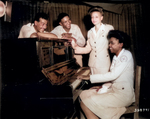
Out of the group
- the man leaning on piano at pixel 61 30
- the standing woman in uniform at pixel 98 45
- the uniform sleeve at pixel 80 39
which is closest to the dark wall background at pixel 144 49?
the man leaning on piano at pixel 61 30

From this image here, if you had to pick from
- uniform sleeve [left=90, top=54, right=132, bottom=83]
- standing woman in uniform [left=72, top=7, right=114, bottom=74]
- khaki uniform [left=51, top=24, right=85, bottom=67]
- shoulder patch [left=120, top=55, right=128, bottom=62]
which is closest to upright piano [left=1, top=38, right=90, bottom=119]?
uniform sleeve [left=90, top=54, right=132, bottom=83]

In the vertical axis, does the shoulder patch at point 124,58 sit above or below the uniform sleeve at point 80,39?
below

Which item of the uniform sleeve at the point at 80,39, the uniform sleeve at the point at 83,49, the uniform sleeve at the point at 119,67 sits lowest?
the uniform sleeve at the point at 119,67

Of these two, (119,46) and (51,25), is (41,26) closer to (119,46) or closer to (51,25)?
(51,25)

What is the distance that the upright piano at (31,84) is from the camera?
5.87 ft

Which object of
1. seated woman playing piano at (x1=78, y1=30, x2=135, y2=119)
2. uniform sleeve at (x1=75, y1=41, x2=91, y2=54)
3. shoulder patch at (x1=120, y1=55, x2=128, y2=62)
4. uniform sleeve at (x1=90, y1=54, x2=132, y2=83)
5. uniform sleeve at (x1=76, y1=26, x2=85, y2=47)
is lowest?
seated woman playing piano at (x1=78, y1=30, x2=135, y2=119)

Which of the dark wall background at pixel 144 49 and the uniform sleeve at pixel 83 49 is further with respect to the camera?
the dark wall background at pixel 144 49

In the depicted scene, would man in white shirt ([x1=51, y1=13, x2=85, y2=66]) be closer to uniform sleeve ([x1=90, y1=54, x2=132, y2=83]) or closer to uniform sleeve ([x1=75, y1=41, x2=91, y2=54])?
uniform sleeve ([x1=75, y1=41, x2=91, y2=54])

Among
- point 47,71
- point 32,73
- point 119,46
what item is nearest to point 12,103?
point 32,73

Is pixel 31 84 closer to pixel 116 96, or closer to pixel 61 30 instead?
pixel 116 96

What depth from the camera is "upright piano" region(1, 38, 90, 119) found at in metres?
1.79

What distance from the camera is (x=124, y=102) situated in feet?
6.59

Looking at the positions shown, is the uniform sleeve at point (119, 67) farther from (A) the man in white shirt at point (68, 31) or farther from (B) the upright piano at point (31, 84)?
(A) the man in white shirt at point (68, 31)

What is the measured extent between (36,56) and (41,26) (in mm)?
1412
